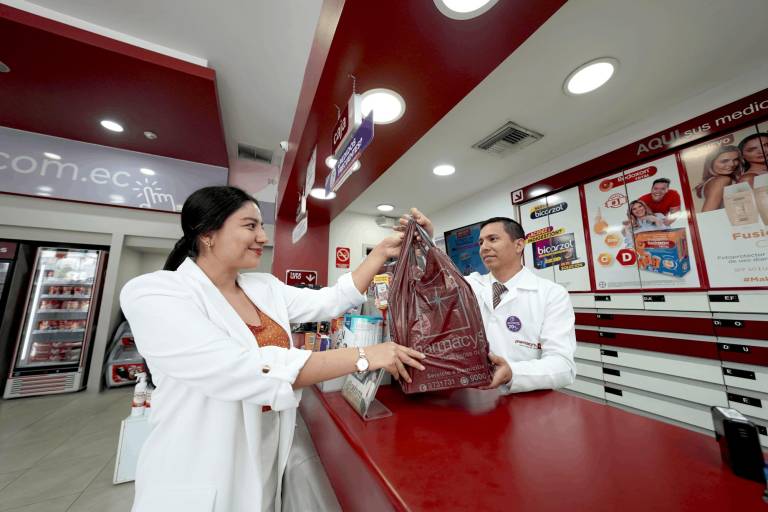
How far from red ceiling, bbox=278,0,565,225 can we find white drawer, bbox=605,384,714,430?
3091 millimetres

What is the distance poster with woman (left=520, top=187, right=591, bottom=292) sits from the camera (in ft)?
10.6

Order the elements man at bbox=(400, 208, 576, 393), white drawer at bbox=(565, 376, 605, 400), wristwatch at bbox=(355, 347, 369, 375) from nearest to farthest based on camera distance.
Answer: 1. wristwatch at bbox=(355, 347, 369, 375)
2. man at bbox=(400, 208, 576, 393)
3. white drawer at bbox=(565, 376, 605, 400)

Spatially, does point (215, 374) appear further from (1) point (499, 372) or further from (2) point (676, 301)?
(2) point (676, 301)

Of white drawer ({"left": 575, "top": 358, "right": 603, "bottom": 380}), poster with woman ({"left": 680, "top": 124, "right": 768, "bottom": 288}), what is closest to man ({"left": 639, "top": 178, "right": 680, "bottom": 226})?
poster with woman ({"left": 680, "top": 124, "right": 768, "bottom": 288})

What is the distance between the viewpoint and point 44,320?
13.1ft

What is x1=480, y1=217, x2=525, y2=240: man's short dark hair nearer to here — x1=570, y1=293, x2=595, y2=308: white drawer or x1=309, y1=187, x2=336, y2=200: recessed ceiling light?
x1=570, y1=293, x2=595, y2=308: white drawer

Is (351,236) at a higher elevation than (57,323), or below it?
higher

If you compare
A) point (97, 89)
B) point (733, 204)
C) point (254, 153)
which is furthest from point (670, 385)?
point (97, 89)

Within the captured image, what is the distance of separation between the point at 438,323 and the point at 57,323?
19.4 ft

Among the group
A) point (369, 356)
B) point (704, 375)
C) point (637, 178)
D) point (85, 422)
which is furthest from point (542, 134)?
point (85, 422)

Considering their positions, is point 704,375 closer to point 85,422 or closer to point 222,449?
point 222,449

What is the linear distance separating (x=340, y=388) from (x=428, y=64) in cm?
183

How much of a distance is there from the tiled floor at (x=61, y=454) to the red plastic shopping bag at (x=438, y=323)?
2489mm

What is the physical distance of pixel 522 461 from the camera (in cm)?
65
